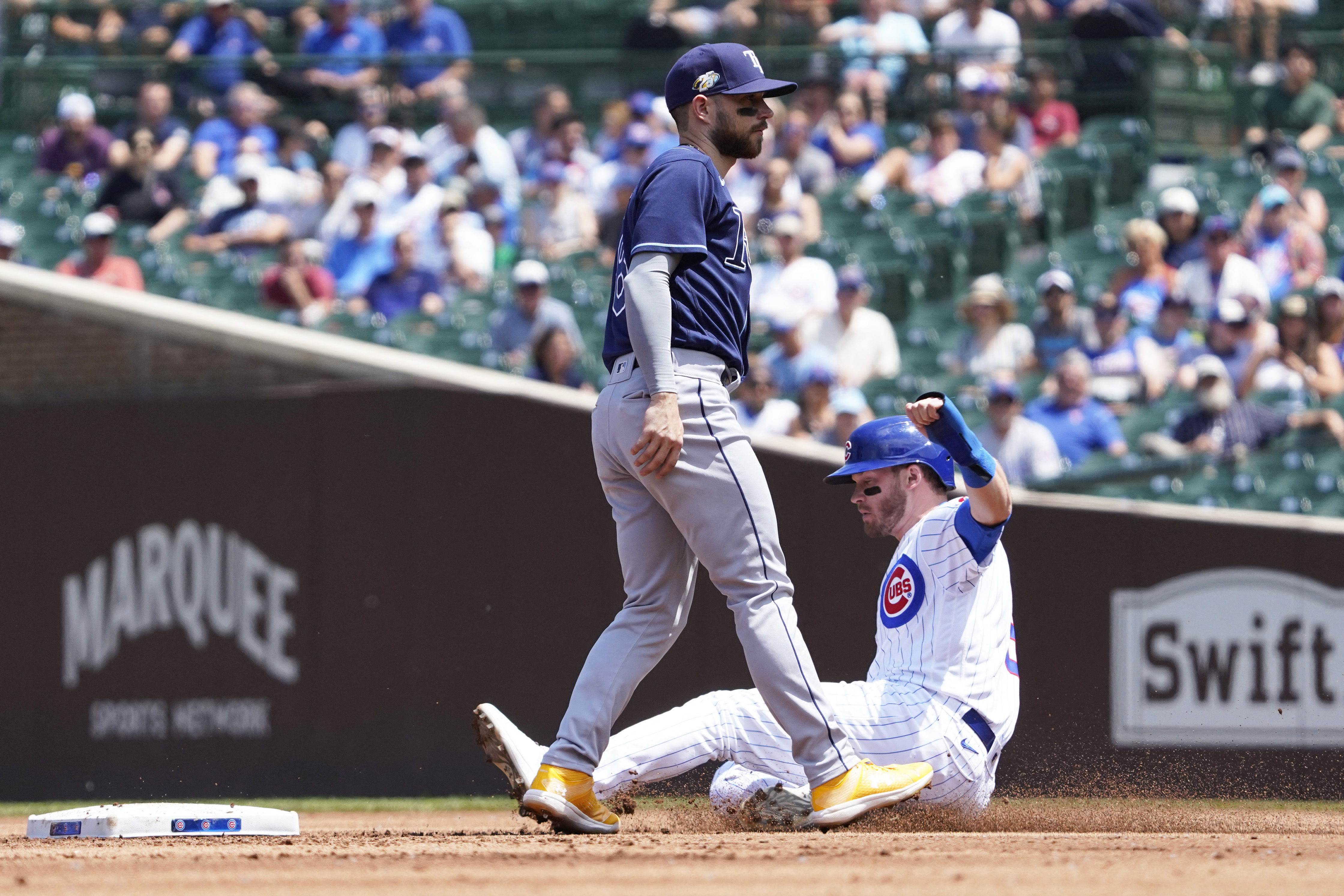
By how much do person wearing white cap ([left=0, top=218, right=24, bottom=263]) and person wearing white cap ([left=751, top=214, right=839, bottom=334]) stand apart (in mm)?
4167

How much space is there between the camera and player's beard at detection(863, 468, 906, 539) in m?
4.92

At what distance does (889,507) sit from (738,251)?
42.8 inches

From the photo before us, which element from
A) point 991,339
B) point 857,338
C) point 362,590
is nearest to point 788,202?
point 857,338

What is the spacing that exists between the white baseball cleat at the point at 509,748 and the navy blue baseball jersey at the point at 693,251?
0.93 metres

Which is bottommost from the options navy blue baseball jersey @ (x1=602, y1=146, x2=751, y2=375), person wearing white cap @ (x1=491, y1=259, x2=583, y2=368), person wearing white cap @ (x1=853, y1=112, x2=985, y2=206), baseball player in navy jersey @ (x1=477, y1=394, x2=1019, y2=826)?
baseball player in navy jersey @ (x1=477, y1=394, x2=1019, y2=826)

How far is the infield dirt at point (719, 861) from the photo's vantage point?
3252 mm

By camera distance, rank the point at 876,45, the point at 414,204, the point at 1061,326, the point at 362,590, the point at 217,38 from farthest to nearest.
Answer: the point at 217,38 → the point at 876,45 → the point at 414,204 → the point at 1061,326 → the point at 362,590

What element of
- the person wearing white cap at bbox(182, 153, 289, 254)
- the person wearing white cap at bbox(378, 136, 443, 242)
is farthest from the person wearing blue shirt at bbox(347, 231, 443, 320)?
the person wearing white cap at bbox(182, 153, 289, 254)

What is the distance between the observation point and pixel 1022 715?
720cm

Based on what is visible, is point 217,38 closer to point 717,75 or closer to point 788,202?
point 788,202

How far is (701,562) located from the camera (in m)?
4.21

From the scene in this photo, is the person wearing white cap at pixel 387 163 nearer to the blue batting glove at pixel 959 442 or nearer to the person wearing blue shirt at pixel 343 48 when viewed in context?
the person wearing blue shirt at pixel 343 48

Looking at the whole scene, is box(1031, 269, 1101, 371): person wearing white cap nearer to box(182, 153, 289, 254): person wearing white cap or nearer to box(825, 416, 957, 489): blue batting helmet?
box(825, 416, 957, 489): blue batting helmet

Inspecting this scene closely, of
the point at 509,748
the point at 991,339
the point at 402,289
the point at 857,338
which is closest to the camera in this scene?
the point at 509,748
